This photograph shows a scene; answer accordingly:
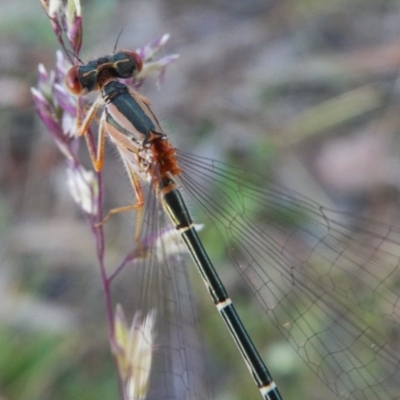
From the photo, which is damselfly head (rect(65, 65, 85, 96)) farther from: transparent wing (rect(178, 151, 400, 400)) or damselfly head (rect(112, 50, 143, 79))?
transparent wing (rect(178, 151, 400, 400))

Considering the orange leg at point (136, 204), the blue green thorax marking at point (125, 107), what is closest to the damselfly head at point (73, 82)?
the blue green thorax marking at point (125, 107)

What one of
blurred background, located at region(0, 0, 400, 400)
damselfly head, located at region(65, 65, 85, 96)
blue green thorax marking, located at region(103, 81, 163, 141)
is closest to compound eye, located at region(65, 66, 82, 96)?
damselfly head, located at region(65, 65, 85, 96)

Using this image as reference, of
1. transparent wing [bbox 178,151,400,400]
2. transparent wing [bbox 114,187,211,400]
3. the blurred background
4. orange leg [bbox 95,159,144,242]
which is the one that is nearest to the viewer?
transparent wing [bbox 114,187,211,400]

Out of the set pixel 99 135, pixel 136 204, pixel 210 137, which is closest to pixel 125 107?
pixel 99 135

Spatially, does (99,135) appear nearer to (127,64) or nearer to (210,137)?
(127,64)

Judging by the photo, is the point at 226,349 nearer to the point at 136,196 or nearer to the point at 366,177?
the point at 136,196

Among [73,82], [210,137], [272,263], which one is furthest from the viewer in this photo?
[210,137]
